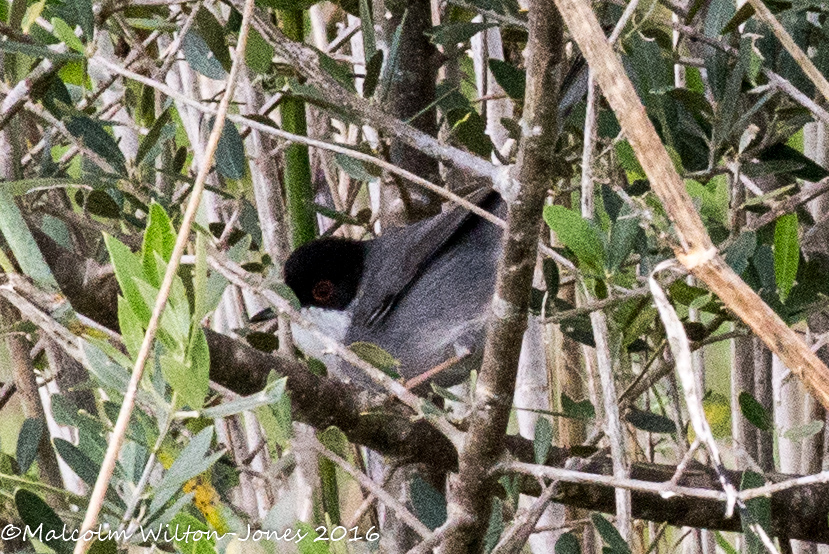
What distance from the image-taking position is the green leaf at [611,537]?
117 cm

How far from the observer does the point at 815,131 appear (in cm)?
207

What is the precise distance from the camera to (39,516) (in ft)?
3.36

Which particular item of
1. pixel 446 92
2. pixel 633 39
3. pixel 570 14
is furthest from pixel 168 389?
pixel 446 92

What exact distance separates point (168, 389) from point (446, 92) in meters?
1.03

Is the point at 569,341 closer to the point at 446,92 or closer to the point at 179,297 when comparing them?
the point at 446,92

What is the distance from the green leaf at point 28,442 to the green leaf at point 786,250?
1068 mm

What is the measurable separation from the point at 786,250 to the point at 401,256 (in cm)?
127

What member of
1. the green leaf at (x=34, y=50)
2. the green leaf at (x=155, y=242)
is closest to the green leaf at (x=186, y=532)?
the green leaf at (x=155, y=242)

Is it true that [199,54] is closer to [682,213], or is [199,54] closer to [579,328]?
[579,328]

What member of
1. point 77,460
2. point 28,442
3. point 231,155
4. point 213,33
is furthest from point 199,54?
point 77,460

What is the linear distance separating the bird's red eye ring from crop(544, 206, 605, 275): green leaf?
1500mm

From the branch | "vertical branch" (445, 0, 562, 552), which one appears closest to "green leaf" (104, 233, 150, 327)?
"vertical branch" (445, 0, 562, 552)

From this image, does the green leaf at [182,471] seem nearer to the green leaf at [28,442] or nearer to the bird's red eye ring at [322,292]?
the green leaf at [28,442]

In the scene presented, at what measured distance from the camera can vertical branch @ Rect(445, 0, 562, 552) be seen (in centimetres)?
84
